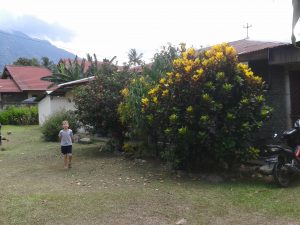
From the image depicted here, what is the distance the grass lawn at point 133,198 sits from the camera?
5754 millimetres

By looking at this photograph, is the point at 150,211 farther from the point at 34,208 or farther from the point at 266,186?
the point at 266,186

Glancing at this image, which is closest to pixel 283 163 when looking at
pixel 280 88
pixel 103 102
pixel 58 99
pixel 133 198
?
pixel 280 88

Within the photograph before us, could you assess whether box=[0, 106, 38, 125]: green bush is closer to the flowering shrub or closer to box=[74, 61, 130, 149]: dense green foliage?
box=[74, 61, 130, 149]: dense green foliage

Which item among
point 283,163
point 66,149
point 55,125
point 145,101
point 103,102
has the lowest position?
point 283,163

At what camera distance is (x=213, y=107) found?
8.10m

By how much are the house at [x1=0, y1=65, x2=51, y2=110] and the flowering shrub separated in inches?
1242

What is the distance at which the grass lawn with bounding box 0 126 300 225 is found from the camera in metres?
5.75

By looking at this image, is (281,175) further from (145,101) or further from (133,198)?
(145,101)

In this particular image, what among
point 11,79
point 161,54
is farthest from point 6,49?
point 161,54

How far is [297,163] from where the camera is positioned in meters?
7.50

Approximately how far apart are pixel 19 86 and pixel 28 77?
3.08 metres

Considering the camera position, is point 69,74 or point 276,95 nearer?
point 276,95

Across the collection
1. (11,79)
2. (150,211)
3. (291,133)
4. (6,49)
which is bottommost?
(150,211)

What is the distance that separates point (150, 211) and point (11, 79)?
1525 inches
